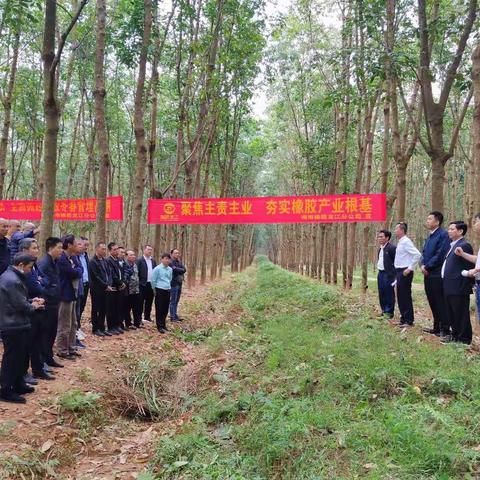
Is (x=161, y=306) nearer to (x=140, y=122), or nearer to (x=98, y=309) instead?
(x=98, y=309)

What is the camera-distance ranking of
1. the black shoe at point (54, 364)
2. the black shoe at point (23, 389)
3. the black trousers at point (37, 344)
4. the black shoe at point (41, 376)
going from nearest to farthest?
the black shoe at point (23, 389), the black trousers at point (37, 344), the black shoe at point (41, 376), the black shoe at point (54, 364)

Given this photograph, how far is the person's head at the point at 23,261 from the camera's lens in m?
4.69

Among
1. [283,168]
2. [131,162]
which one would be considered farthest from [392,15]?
[283,168]

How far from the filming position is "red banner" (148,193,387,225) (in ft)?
38.9

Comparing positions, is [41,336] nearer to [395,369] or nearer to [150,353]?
[150,353]

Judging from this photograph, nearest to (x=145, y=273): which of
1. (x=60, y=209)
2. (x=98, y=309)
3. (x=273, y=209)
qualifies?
(x=98, y=309)

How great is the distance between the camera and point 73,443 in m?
4.17

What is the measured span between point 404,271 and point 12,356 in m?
5.45

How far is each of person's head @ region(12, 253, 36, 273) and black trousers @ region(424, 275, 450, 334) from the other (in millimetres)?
5240

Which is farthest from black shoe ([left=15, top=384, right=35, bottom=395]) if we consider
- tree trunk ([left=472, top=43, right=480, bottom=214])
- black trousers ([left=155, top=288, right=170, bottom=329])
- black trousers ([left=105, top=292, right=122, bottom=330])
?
tree trunk ([left=472, top=43, right=480, bottom=214])

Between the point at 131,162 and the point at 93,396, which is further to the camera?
the point at 131,162

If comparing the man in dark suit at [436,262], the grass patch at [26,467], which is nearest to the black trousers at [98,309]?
the grass patch at [26,467]

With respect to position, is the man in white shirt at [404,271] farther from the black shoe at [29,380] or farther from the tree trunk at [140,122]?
the tree trunk at [140,122]

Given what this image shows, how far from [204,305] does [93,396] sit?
7.98 metres
